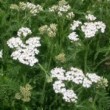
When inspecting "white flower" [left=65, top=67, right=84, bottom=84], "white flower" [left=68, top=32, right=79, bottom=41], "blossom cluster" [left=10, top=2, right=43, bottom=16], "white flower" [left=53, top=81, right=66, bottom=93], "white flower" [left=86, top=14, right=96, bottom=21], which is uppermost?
"blossom cluster" [left=10, top=2, right=43, bottom=16]

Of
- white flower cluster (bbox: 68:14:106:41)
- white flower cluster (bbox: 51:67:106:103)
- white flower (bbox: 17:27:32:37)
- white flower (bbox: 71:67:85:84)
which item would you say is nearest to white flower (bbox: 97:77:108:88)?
white flower cluster (bbox: 51:67:106:103)

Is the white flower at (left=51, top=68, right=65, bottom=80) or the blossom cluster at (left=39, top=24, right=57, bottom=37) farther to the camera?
the blossom cluster at (left=39, top=24, right=57, bottom=37)

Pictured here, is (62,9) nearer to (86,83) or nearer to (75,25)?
(75,25)

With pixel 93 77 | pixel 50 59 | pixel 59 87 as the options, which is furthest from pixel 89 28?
pixel 59 87

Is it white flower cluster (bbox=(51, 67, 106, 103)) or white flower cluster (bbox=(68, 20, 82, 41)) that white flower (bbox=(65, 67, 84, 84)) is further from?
white flower cluster (bbox=(68, 20, 82, 41))

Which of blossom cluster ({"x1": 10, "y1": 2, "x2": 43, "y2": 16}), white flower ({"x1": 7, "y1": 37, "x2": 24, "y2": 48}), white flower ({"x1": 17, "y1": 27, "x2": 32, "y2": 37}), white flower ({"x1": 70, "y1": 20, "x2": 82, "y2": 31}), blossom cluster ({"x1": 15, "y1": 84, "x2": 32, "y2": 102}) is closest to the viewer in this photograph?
blossom cluster ({"x1": 15, "y1": 84, "x2": 32, "y2": 102})

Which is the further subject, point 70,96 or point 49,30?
point 49,30
